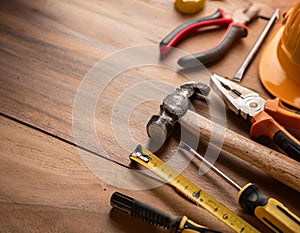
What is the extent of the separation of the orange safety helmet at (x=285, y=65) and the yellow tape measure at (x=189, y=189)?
0.28m

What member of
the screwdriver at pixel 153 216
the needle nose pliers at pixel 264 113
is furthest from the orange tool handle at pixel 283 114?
the screwdriver at pixel 153 216

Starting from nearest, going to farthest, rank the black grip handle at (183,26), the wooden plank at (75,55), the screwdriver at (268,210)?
the screwdriver at (268,210) < the wooden plank at (75,55) < the black grip handle at (183,26)

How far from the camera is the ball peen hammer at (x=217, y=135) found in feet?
2.32

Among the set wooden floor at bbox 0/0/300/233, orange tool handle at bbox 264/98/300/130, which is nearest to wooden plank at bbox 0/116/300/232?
wooden floor at bbox 0/0/300/233

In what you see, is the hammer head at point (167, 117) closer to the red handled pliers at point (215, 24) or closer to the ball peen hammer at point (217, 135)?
the ball peen hammer at point (217, 135)

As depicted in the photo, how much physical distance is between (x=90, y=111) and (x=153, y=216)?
0.28 m

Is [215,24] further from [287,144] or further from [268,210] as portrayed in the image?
[268,210]

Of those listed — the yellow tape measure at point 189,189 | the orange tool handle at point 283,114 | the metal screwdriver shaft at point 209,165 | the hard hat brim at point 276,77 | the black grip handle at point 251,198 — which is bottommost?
the yellow tape measure at point 189,189

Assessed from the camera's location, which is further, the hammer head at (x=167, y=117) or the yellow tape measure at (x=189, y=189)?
the hammer head at (x=167, y=117)

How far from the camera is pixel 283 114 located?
78cm

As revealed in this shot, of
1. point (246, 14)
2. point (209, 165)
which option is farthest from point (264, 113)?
point (246, 14)

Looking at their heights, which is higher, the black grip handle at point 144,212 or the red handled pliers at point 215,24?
the red handled pliers at point 215,24

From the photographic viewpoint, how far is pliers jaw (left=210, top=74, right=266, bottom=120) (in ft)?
2.65

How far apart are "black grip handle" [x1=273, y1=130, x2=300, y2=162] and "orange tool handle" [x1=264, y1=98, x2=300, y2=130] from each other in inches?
1.6
